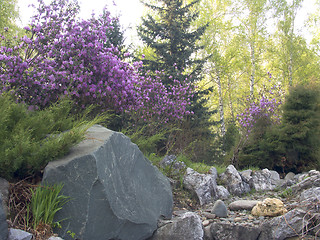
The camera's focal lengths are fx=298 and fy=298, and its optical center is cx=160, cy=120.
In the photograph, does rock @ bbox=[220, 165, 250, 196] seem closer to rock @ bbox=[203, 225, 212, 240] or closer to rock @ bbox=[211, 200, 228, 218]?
rock @ bbox=[211, 200, 228, 218]

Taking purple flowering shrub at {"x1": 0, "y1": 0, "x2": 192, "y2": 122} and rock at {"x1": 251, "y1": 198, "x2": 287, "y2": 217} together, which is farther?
purple flowering shrub at {"x1": 0, "y1": 0, "x2": 192, "y2": 122}

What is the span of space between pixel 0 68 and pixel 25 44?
2.27 feet

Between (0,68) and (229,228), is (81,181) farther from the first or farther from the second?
(0,68)

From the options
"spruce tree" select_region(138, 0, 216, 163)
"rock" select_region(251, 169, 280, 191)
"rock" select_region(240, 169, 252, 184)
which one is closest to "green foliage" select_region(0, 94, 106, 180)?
"rock" select_region(240, 169, 252, 184)

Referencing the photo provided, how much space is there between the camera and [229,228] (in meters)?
3.59

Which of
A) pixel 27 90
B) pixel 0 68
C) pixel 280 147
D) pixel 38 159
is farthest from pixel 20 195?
pixel 280 147

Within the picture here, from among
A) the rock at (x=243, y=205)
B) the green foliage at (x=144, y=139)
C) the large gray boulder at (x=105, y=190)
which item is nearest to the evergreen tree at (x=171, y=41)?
the green foliage at (x=144, y=139)

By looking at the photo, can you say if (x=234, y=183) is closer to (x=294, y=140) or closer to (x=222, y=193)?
(x=222, y=193)

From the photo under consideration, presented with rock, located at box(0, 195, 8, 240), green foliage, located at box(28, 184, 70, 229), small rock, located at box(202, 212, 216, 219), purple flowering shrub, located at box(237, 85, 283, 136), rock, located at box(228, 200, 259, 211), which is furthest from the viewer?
purple flowering shrub, located at box(237, 85, 283, 136)

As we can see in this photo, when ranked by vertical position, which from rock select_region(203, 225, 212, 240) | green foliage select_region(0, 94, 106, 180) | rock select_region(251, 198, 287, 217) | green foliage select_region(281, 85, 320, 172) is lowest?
rock select_region(203, 225, 212, 240)

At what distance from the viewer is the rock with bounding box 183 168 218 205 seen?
4934 millimetres

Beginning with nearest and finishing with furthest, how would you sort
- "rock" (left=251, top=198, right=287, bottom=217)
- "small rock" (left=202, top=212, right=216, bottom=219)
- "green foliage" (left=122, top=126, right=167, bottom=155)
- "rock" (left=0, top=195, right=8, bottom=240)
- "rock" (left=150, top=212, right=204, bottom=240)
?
1. "rock" (left=0, top=195, right=8, bottom=240)
2. "rock" (left=150, top=212, right=204, bottom=240)
3. "rock" (left=251, top=198, right=287, bottom=217)
4. "small rock" (left=202, top=212, right=216, bottom=219)
5. "green foliage" (left=122, top=126, right=167, bottom=155)

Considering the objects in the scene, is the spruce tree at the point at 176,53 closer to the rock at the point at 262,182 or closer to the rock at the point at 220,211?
the rock at the point at 262,182

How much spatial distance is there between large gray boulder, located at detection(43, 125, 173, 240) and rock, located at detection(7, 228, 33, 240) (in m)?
0.39
